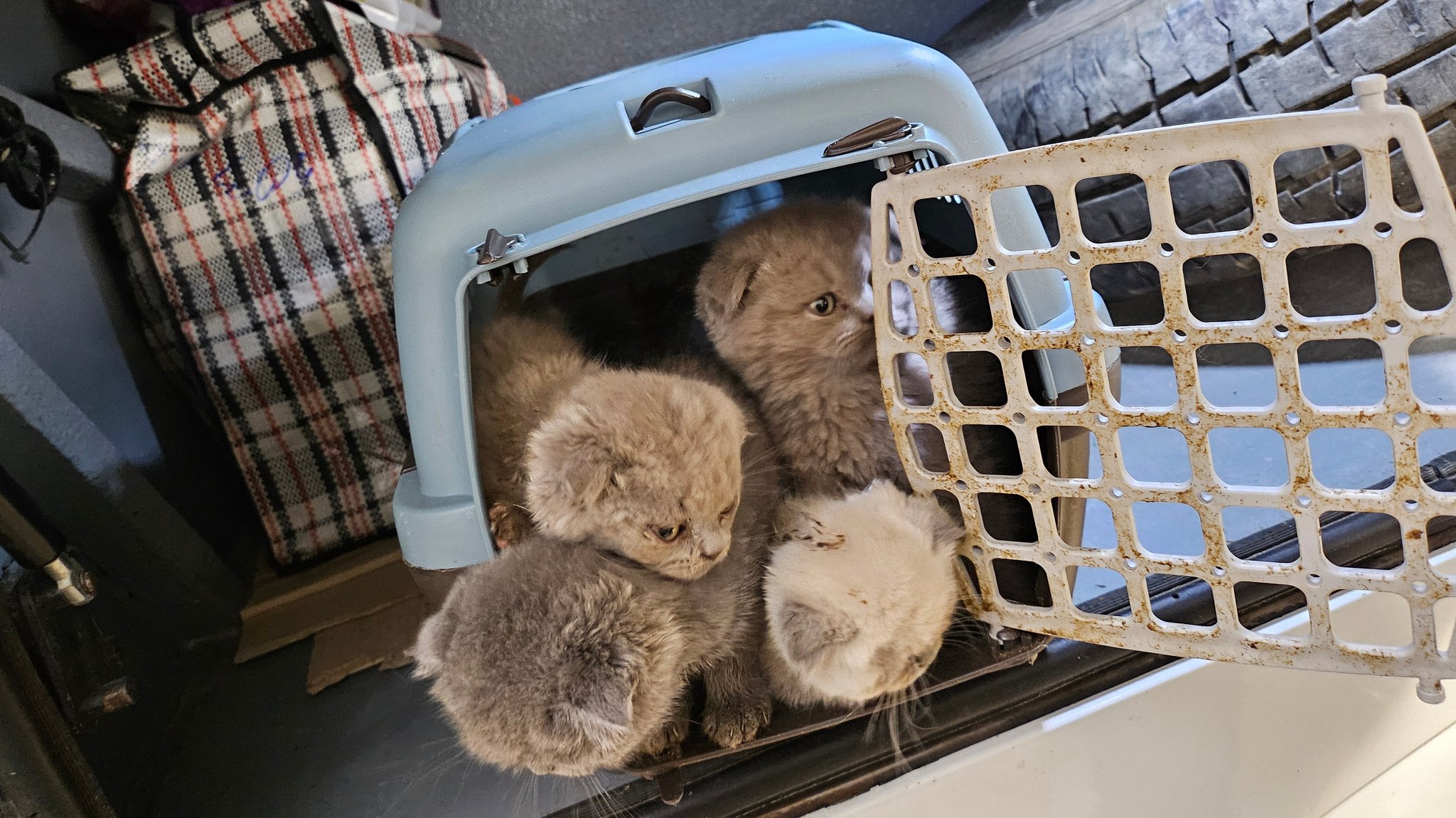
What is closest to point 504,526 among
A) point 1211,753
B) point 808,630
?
point 808,630

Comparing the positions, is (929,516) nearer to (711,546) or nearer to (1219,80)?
(711,546)

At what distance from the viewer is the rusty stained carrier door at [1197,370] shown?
0.55m

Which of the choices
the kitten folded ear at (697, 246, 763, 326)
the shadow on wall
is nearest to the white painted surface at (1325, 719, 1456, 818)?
the kitten folded ear at (697, 246, 763, 326)

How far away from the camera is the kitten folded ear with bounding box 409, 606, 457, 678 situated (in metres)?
0.69

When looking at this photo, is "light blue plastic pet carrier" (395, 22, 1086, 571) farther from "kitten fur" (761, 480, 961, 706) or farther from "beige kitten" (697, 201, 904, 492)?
"kitten fur" (761, 480, 961, 706)

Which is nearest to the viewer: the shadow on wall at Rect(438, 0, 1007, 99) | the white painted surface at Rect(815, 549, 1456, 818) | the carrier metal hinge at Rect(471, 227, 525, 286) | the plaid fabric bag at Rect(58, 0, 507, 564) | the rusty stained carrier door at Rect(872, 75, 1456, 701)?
the rusty stained carrier door at Rect(872, 75, 1456, 701)

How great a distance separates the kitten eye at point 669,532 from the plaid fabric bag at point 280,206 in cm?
78

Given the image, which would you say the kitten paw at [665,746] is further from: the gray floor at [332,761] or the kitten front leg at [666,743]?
the gray floor at [332,761]

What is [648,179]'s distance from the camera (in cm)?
76

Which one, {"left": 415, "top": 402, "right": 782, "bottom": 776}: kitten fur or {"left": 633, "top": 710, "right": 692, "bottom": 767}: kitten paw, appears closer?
{"left": 415, "top": 402, "right": 782, "bottom": 776}: kitten fur

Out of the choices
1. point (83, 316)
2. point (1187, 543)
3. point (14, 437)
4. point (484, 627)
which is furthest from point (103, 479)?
point (1187, 543)

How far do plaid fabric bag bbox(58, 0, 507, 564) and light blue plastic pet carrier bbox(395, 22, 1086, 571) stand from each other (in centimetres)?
42

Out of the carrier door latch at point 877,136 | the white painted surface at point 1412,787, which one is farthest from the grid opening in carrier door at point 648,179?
the white painted surface at point 1412,787

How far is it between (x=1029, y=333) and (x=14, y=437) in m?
1.10
